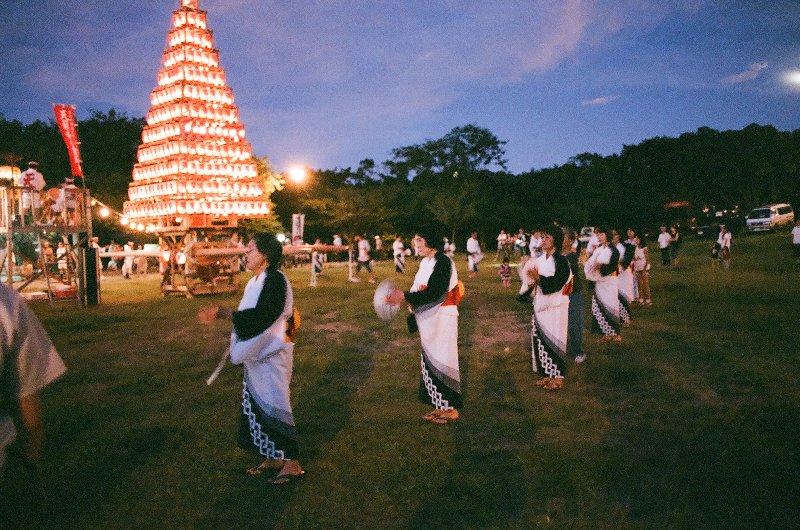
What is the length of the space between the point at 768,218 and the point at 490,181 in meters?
25.0

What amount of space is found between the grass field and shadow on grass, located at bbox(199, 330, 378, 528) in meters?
0.02

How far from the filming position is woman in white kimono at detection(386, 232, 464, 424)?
5629 mm

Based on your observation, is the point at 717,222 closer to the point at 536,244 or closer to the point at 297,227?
the point at 536,244

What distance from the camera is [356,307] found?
51.1 ft

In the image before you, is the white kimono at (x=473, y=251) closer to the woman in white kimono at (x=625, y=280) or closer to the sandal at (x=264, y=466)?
the woman in white kimono at (x=625, y=280)

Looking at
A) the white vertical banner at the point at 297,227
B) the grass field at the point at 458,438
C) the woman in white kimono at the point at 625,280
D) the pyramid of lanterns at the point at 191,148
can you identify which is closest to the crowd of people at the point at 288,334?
the grass field at the point at 458,438

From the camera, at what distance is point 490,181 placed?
2288 inches

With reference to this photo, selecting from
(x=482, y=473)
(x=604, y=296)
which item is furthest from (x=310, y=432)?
(x=604, y=296)

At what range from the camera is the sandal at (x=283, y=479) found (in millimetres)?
4578

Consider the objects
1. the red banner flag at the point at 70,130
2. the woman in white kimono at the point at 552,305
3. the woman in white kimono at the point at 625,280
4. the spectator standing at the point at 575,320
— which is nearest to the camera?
the woman in white kimono at the point at 552,305

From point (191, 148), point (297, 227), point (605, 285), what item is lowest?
point (605, 285)

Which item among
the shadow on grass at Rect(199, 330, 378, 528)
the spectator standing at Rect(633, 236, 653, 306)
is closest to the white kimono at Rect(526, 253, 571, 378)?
the shadow on grass at Rect(199, 330, 378, 528)

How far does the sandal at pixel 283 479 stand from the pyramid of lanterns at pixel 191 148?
59.7ft

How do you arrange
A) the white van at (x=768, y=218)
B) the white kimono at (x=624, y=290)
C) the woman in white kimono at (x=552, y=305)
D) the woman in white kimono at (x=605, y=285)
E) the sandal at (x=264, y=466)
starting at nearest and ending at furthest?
1. the sandal at (x=264, y=466)
2. the woman in white kimono at (x=552, y=305)
3. the woman in white kimono at (x=605, y=285)
4. the white kimono at (x=624, y=290)
5. the white van at (x=768, y=218)
